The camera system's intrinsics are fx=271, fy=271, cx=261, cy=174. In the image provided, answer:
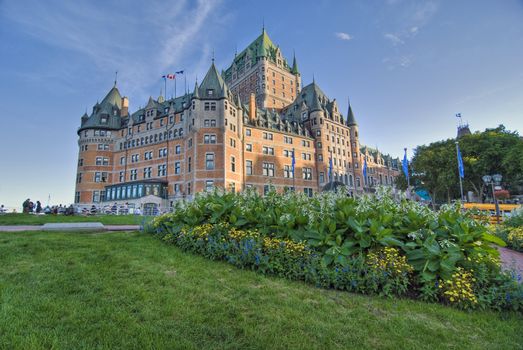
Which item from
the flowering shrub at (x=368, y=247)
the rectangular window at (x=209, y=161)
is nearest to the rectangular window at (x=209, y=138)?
the rectangular window at (x=209, y=161)

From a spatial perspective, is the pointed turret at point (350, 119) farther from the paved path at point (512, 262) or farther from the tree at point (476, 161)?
the paved path at point (512, 262)

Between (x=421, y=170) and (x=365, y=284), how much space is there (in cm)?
4777

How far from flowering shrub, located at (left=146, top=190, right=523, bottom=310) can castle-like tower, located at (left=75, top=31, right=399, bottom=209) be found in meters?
25.6

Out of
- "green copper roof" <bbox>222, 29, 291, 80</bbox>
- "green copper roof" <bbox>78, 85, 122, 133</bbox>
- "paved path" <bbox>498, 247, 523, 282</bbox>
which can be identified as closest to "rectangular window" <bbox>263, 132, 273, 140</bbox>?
"green copper roof" <bbox>78, 85, 122, 133</bbox>

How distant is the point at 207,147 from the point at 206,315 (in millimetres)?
36442

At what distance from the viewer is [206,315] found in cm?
397

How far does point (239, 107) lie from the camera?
143 ft

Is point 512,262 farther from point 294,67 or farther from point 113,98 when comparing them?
point 294,67

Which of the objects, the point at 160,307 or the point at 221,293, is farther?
the point at 221,293

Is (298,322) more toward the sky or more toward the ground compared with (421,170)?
more toward the ground

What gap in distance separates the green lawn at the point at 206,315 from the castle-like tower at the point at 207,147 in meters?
28.2

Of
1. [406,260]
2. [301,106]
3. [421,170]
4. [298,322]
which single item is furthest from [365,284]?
[301,106]

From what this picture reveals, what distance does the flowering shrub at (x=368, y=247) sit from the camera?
5.14 metres

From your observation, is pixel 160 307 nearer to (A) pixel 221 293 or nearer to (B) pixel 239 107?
(A) pixel 221 293
